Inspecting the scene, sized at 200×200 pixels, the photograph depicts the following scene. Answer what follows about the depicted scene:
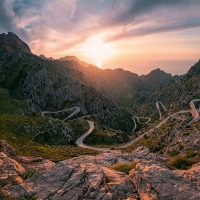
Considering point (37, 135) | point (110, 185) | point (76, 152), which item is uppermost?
point (110, 185)

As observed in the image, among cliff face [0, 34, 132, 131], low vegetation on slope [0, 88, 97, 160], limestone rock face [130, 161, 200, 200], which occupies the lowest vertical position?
low vegetation on slope [0, 88, 97, 160]

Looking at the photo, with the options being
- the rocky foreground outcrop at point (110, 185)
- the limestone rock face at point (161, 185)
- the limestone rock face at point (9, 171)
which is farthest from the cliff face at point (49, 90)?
the limestone rock face at point (161, 185)

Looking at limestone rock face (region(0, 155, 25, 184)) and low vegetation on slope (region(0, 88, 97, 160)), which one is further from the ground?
limestone rock face (region(0, 155, 25, 184))

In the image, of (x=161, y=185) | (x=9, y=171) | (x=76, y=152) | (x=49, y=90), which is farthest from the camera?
(x=49, y=90)

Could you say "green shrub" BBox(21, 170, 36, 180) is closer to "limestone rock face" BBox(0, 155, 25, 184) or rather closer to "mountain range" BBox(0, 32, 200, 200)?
"mountain range" BBox(0, 32, 200, 200)

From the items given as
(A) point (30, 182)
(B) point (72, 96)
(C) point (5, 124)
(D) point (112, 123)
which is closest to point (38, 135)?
(C) point (5, 124)

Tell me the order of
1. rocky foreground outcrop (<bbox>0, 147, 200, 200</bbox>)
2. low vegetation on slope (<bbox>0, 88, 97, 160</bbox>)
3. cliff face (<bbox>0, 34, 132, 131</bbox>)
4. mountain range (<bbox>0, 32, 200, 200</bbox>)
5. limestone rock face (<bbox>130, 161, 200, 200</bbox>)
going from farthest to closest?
1. cliff face (<bbox>0, 34, 132, 131</bbox>)
2. low vegetation on slope (<bbox>0, 88, 97, 160</bbox>)
3. mountain range (<bbox>0, 32, 200, 200</bbox>)
4. rocky foreground outcrop (<bbox>0, 147, 200, 200</bbox>)
5. limestone rock face (<bbox>130, 161, 200, 200</bbox>)

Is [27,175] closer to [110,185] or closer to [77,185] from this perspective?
[77,185]

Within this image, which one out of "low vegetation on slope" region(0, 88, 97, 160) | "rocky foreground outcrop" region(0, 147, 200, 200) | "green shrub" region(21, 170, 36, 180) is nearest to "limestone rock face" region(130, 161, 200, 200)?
"rocky foreground outcrop" region(0, 147, 200, 200)

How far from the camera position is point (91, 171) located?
2030cm

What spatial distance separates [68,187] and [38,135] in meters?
60.6

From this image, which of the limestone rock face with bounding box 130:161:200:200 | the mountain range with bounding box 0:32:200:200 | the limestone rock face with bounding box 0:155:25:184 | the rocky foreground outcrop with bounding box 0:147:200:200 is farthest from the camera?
the limestone rock face with bounding box 0:155:25:184

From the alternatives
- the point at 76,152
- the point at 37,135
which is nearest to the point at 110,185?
the point at 76,152

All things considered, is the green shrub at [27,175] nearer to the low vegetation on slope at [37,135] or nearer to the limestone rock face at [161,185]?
the limestone rock face at [161,185]
